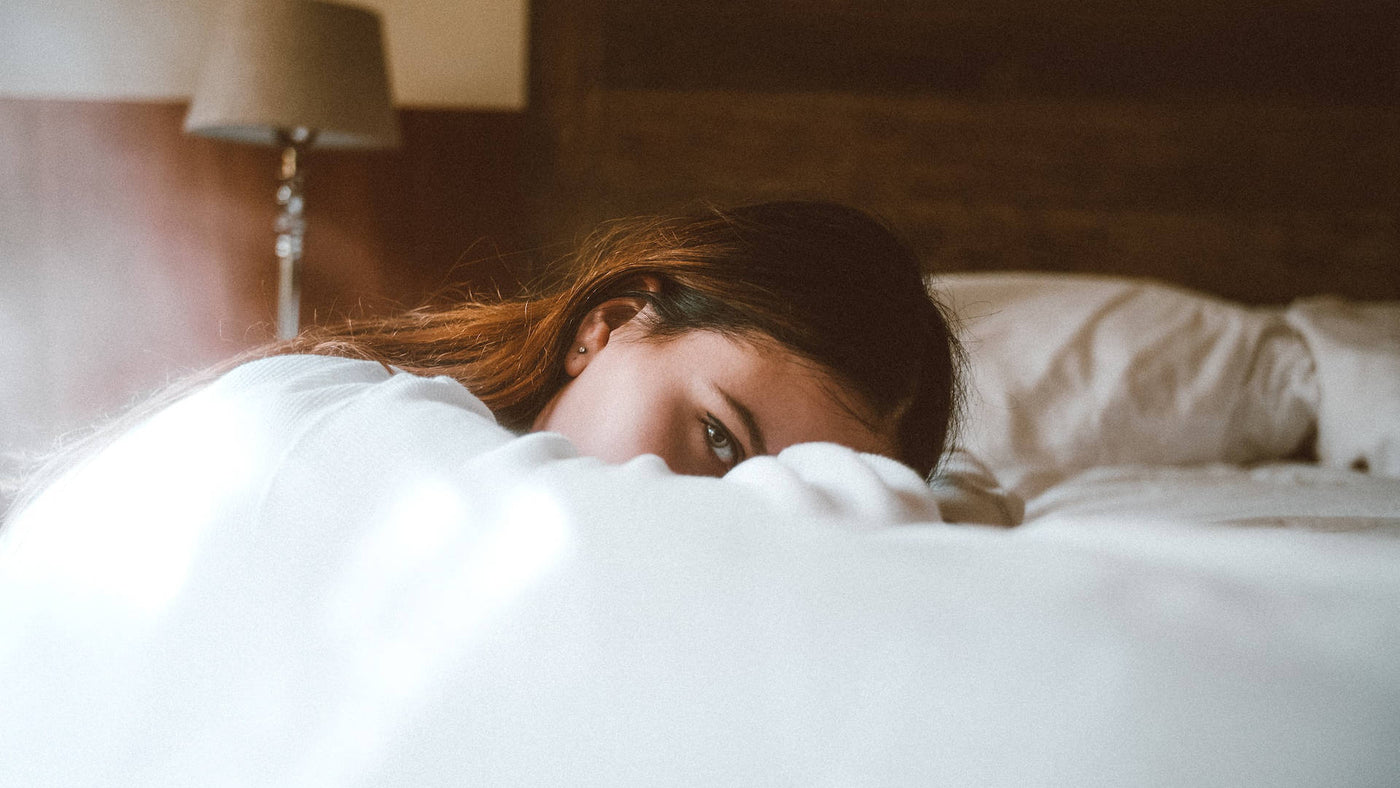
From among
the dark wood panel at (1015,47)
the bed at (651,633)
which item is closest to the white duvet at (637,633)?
the bed at (651,633)

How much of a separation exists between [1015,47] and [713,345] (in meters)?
1.31

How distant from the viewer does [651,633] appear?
0.23 meters

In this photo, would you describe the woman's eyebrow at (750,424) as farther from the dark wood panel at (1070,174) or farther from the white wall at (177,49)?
the white wall at (177,49)

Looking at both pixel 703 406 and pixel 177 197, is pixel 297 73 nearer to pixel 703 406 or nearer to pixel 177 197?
pixel 177 197

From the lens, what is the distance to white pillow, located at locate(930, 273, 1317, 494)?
1.14 meters

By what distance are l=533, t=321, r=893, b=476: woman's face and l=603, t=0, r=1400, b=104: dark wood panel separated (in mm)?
1189

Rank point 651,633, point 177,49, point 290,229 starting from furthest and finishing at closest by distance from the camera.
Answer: point 177,49 → point 290,229 → point 651,633

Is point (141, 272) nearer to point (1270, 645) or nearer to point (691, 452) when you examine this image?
point (691, 452)

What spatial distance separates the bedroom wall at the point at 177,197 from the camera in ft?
5.27

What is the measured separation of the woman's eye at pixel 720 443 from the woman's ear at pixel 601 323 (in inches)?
4.4

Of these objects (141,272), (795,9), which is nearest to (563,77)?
(795,9)

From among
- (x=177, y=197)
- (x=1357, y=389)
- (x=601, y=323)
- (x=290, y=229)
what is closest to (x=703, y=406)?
(x=601, y=323)

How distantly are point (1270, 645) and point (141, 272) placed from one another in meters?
1.88

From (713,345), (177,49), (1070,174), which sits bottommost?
(713,345)
